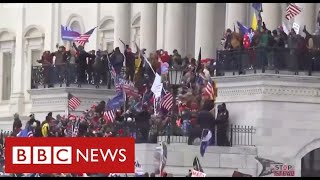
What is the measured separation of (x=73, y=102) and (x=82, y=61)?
1594 mm

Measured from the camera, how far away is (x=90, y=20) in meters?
80.8

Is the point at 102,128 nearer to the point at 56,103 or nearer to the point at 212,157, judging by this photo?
the point at 212,157

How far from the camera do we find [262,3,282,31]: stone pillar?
5966 cm

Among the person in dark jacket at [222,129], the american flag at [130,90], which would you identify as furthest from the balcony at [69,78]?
the person in dark jacket at [222,129]

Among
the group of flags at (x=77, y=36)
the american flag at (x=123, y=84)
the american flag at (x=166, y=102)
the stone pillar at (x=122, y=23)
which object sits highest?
the stone pillar at (x=122, y=23)

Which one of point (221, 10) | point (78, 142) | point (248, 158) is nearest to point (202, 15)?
point (221, 10)

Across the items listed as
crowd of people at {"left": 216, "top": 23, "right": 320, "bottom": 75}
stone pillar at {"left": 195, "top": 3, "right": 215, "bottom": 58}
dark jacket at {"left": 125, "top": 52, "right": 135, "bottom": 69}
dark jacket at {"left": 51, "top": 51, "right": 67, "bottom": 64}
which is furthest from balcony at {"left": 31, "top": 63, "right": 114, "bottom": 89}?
crowd of people at {"left": 216, "top": 23, "right": 320, "bottom": 75}

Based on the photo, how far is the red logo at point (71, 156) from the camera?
46312mm

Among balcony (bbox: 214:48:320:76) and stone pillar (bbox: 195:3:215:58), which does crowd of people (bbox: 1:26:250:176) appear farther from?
stone pillar (bbox: 195:3:215:58)

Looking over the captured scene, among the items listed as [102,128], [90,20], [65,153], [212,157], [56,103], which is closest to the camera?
[65,153]

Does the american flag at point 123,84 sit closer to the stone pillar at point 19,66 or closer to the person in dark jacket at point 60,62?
the person in dark jacket at point 60,62

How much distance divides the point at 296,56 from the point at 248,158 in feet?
11.6

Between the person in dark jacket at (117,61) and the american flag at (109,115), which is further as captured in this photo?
the person in dark jacket at (117,61)

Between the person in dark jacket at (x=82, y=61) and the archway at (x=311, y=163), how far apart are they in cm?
1205
